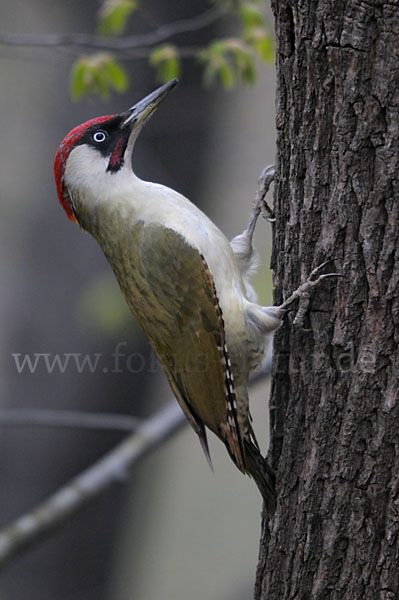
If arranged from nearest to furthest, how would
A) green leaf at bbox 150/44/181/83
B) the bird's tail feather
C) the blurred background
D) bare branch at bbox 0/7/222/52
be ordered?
the bird's tail feather < bare branch at bbox 0/7/222/52 < green leaf at bbox 150/44/181/83 < the blurred background

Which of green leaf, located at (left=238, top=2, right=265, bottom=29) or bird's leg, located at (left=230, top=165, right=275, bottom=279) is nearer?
bird's leg, located at (left=230, top=165, right=275, bottom=279)

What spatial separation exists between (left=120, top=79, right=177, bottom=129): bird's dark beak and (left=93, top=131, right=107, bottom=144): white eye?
0.11 metres

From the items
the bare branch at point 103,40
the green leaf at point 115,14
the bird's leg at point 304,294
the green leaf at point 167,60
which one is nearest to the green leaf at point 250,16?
the bare branch at point 103,40

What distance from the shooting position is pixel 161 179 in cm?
563

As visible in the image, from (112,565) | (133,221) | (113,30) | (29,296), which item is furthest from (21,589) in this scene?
(113,30)

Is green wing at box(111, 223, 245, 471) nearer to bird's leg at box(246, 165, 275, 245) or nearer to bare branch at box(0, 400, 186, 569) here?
bird's leg at box(246, 165, 275, 245)

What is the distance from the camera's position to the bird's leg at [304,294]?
98.0 inches

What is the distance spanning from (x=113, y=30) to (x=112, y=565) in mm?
4203

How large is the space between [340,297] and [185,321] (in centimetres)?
101

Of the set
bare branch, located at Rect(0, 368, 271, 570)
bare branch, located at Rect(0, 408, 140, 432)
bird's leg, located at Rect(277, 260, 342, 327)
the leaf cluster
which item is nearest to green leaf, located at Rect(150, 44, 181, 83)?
the leaf cluster

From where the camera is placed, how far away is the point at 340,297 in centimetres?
248

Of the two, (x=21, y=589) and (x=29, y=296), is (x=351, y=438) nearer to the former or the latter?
(x=29, y=296)

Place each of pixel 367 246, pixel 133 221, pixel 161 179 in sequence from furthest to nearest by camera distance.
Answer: pixel 161 179, pixel 133 221, pixel 367 246

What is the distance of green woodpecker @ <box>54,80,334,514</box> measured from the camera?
3240 mm
